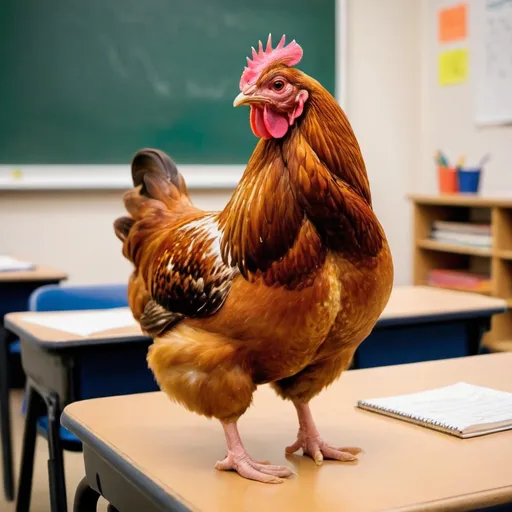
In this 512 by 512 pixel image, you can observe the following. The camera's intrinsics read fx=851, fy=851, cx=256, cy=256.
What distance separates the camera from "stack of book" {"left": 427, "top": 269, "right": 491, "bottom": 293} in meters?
4.39

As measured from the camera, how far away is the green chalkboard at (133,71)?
4.50 meters

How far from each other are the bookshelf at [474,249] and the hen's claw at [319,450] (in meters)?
3.04

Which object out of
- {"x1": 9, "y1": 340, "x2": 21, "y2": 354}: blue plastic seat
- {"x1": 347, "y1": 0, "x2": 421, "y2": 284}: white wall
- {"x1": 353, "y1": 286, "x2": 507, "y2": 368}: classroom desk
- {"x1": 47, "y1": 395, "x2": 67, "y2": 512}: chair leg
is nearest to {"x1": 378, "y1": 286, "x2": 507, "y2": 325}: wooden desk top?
{"x1": 353, "y1": 286, "x2": 507, "y2": 368}: classroom desk

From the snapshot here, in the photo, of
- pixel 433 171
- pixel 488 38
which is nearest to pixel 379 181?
pixel 433 171

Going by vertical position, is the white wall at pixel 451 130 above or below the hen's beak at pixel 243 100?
above

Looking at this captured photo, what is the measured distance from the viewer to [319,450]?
125 centimetres

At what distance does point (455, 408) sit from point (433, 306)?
119cm

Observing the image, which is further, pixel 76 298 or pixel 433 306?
pixel 76 298

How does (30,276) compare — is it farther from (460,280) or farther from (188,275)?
(460,280)

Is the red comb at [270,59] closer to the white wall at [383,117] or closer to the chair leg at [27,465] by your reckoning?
the chair leg at [27,465]

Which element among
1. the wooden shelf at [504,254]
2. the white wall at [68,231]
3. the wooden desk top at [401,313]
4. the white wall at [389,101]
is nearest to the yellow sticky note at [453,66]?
the white wall at [389,101]

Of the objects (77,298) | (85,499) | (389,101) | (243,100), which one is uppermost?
(389,101)

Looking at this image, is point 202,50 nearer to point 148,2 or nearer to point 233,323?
point 148,2

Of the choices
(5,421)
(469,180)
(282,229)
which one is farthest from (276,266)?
(469,180)
